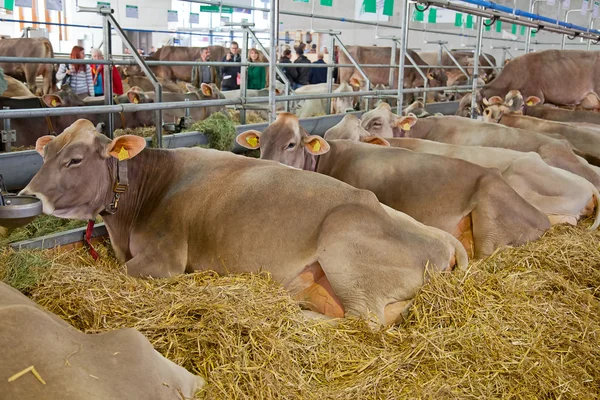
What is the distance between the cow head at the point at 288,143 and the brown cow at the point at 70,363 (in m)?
3.13

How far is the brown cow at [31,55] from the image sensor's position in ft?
38.8

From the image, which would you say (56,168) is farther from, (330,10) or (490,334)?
(330,10)

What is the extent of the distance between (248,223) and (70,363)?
6.48 ft

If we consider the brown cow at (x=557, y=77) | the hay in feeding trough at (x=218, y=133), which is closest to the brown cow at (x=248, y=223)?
the hay in feeding trough at (x=218, y=133)

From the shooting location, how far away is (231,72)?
15141 mm

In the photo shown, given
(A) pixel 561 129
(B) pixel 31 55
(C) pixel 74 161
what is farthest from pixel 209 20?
(C) pixel 74 161

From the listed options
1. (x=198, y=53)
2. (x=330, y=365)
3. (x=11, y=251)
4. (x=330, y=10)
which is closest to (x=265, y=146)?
(x=11, y=251)

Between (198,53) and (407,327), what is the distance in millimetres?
14104

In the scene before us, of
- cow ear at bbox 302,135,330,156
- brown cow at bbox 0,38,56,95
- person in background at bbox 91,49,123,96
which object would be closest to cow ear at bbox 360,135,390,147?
cow ear at bbox 302,135,330,156

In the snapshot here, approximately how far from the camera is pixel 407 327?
3342mm

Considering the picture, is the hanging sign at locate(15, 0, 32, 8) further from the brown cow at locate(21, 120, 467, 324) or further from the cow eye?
the cow eye

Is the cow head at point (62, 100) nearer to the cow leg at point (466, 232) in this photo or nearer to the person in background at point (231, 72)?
the person in background at point (231, 72)

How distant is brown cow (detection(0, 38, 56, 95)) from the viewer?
38.8 ft

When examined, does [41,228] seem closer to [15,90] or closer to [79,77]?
[15,90]
